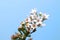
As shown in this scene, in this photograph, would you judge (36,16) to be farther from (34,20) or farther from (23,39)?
(23,39)

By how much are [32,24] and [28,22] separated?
0.03 meters

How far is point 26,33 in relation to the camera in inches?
34.9

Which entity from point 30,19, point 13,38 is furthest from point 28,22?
point 13,38

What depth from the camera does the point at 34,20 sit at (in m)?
0.83

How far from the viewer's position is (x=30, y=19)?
0.85 metres

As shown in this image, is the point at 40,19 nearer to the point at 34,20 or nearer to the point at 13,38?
the point at 34,20

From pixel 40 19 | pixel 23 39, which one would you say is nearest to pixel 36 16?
pixel 40 19

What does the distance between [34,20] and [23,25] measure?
0.08m

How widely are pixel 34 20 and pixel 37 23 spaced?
0.8 inches

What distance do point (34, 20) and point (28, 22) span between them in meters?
0.03

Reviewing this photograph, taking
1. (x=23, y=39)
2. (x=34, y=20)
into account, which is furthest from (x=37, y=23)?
(x=23, y=39)

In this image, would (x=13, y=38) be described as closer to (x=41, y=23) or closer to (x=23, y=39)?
(x=23, y=39)

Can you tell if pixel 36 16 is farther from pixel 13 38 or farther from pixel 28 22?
pixel 13 38

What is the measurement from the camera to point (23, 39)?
0.90m
